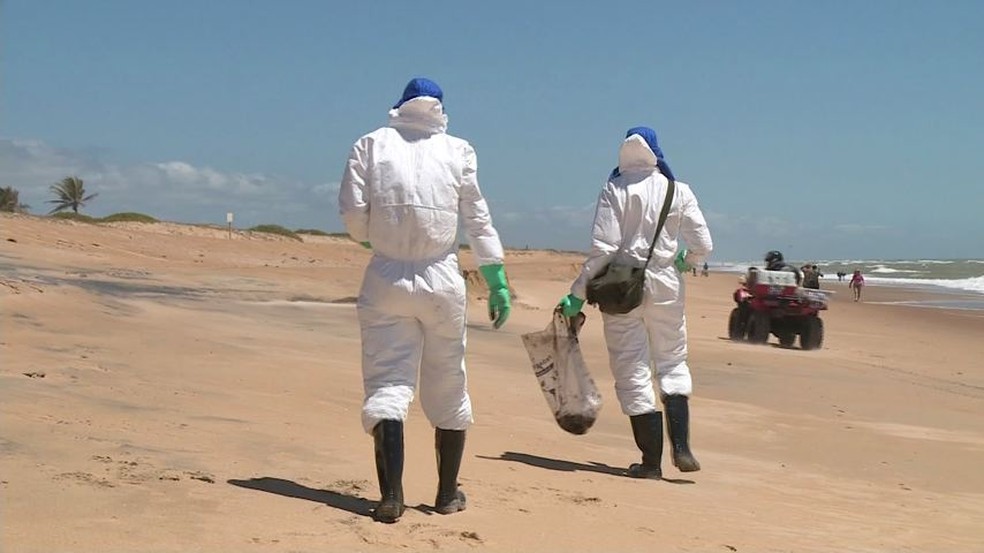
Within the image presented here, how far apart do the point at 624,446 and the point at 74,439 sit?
4.09 meters

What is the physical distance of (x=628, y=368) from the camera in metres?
6.44

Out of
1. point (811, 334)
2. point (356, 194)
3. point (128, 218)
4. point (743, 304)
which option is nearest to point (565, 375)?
point (356, 194)

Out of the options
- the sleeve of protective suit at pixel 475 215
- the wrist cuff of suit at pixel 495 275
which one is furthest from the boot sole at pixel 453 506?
the sleeve of protective suit at pixel 475 215

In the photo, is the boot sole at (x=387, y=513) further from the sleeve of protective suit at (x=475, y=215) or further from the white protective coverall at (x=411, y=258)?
the sleeve of protective suit at (x=475, y=215)

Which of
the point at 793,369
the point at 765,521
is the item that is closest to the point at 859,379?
the point at 793,369

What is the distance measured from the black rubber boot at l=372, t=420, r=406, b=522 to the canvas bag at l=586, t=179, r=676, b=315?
6.88 ft

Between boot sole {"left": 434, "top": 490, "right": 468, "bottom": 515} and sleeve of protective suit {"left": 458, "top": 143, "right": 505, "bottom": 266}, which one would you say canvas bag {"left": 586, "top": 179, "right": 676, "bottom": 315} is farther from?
boot sole {"left": 434, "top": 490, "right": 468, "bottom": 515}

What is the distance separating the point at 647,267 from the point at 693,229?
48 centimetres

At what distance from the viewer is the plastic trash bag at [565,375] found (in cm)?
659

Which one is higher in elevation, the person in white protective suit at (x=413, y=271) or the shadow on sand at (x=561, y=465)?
the person in white protective suit at (x=413, y=271)

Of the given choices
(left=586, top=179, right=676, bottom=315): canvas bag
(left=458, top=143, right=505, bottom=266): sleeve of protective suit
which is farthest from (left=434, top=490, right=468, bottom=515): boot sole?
(left=586, top=179, right=676, bottom=315): canvas bag

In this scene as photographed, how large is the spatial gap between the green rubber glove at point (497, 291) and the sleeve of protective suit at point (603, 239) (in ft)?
4.95

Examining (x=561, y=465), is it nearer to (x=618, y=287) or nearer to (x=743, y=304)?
(x=618, y=287)

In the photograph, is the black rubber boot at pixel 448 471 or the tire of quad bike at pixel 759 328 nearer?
the black rubber boot at pixel 448 471
